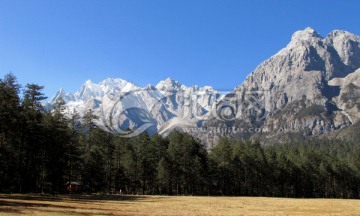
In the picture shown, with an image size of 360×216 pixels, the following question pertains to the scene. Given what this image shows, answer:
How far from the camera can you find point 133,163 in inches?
3903

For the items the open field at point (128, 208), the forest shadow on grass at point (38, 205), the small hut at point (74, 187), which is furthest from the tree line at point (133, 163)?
the open field at point (128, 208)

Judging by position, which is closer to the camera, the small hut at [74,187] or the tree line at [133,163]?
the tree line at [133,163]

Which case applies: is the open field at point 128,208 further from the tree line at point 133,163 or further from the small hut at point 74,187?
the small hut at point 74,187

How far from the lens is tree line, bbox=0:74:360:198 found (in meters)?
58.9

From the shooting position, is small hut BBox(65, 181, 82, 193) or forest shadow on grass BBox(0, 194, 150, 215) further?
small hut BBox(65, 181, 82, 193)

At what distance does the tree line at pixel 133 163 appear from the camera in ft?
193

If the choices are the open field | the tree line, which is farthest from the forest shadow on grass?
the tree line

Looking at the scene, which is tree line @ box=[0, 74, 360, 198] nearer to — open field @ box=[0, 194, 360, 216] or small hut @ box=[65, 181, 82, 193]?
small hut @ box=[65, 181, 82, 193]

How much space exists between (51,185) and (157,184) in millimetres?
45725

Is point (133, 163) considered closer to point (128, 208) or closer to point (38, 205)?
point (128, 208)

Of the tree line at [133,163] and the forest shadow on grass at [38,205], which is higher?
the tree line at [133,163]

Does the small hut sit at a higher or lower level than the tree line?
lower

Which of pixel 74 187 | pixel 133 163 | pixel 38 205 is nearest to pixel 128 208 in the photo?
pixel 38 205

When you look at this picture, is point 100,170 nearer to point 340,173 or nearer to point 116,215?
point 116,215
